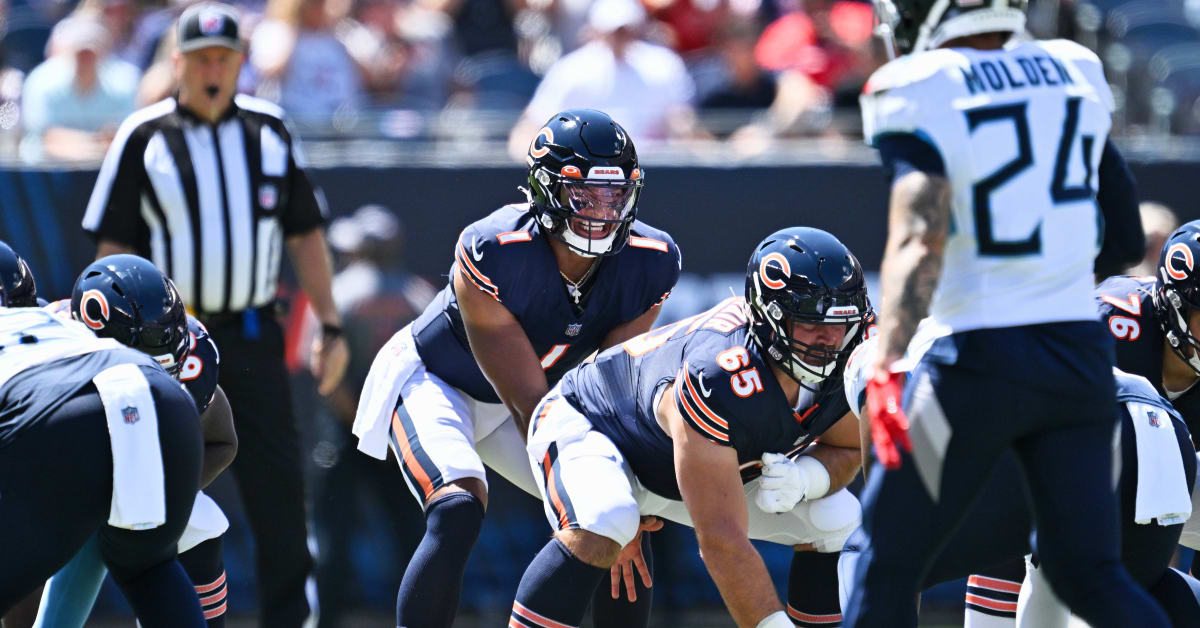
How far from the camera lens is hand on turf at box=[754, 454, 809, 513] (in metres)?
4.36

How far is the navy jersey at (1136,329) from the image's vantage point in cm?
474

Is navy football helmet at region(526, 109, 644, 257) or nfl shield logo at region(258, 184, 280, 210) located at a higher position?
navy football helmet at region(526, 109, 644, 257)

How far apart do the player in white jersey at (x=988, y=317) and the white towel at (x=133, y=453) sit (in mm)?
1609

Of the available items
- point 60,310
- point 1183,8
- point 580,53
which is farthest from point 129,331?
point 1183,8

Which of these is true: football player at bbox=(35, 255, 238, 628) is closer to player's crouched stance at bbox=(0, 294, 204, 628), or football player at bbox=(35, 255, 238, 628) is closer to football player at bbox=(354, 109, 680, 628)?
player's crouched stance at bbox=(0, 294, 204, 628)

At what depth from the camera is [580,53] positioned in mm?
7992

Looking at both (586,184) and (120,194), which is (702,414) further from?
(120,194)

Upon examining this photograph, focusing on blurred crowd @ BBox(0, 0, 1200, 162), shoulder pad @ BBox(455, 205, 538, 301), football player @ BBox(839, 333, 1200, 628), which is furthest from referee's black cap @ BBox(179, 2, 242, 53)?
football player @ BBox(839, 333, 1200, 628)

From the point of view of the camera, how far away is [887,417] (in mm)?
3340

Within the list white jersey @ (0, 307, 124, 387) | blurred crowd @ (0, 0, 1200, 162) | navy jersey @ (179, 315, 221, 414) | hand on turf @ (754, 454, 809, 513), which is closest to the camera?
white jersey @ (0, 307, 124, 387)

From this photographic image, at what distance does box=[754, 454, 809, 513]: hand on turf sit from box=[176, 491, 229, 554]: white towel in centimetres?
166

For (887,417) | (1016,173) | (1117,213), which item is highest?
(1016,173)

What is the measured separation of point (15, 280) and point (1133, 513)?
126 inches

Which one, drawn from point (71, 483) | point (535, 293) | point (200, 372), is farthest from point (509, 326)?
point (71, 483)
